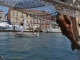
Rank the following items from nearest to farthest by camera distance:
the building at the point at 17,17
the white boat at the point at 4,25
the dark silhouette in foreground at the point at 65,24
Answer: the dark silhouette in foreground at the point at 65,24 < the white boat at the point at 4,25 < the building at the point at 17,17

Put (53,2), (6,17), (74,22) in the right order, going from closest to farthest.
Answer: (53,2) < (74,22) < (6,17)

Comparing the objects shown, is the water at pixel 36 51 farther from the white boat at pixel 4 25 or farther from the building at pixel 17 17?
the building at pixel 17 17

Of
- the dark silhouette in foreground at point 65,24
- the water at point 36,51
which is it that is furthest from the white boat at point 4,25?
the dark silhouette in foreground at point 65,24

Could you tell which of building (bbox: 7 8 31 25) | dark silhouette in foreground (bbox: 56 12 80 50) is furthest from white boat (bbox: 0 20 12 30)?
dark silhouette in foreground (bbox: 56 12 80 50)

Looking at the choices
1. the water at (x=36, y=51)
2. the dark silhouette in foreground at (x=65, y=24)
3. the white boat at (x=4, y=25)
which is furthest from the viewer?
the white boat at (x=4, y=25)

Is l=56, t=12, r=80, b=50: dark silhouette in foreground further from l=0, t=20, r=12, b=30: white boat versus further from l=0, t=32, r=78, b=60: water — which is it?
l=0, t=20, r=12, b=30: white boat

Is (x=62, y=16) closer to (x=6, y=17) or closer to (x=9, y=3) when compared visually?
(x=9, y=3)

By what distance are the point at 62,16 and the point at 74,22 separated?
1158 mm

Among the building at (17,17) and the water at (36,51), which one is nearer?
the water at (36,51)

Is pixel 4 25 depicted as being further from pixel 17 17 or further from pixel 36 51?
pixel 36 51

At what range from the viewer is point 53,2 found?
6.38 m

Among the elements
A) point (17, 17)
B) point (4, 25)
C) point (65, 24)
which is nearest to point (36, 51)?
point (65, 24)

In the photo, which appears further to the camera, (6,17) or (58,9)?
(6,17)

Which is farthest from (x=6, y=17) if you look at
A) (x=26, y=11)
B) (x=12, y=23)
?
(x=26, y=11)
